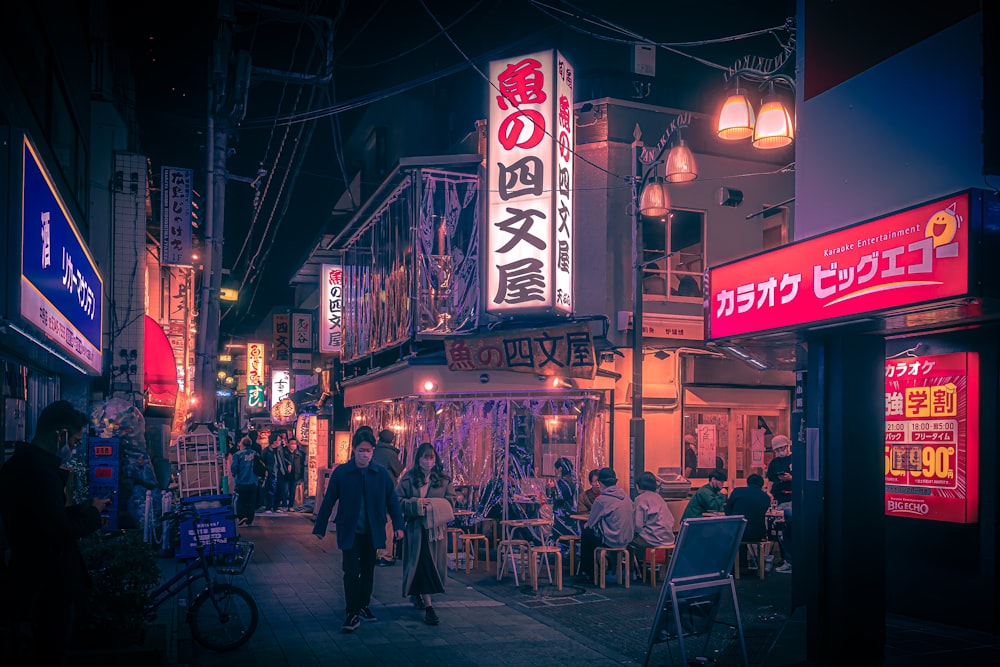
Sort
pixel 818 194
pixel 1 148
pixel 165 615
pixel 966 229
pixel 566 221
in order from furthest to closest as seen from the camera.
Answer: pixel 566 221
pixel 165 615
pixel 818 194
pixel 966 229
pixel 1 148

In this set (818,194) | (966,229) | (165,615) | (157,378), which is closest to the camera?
(966,229)

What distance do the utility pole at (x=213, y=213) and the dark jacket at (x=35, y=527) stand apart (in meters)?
8.69

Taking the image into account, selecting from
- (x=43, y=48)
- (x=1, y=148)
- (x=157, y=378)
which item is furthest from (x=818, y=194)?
(x=157, y=378)

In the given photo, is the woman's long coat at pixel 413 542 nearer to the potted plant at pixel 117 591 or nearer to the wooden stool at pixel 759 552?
the potted plant at pixel 117 591

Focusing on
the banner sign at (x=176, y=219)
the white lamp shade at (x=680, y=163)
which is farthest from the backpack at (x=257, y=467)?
the white lamp shade at (x=680, y=163)

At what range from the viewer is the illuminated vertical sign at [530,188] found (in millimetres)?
14812

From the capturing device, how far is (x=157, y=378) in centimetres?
1736

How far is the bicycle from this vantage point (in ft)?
25.9

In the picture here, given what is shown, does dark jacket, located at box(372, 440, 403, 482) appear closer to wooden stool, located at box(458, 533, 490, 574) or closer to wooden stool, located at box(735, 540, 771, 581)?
wooden stool, located at box(458, 533, 490, 574)

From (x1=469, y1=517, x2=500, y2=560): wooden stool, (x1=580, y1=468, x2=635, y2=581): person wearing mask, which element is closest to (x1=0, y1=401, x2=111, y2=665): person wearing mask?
(x1=580, y1=468, x2=635, y2=581): person wearing mask

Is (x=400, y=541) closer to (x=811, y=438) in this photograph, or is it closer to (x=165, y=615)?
(x=165, y=615)

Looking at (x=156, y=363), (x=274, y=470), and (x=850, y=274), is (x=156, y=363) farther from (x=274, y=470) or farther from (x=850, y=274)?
(x=850, y=274)

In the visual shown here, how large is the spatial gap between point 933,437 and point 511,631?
5.28m

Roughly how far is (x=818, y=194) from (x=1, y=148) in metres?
6.98
